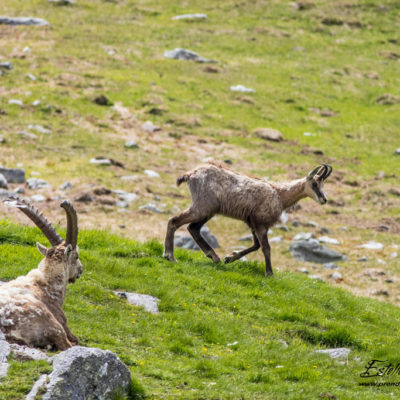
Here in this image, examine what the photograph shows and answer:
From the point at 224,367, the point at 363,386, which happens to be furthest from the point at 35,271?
the point at 363,386

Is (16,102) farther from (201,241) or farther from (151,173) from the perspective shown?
(201,241)

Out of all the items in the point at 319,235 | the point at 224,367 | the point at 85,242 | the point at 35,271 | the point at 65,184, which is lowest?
the point at 319,235

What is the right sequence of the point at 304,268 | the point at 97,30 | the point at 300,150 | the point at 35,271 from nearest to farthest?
1. the point at 35,271
2. the point at 304,268
3. the point at 300,150
4. the point at 97,30

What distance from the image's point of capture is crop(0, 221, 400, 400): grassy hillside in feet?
30.7

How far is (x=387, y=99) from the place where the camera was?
43.9 meters

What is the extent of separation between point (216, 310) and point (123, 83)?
28988 mm

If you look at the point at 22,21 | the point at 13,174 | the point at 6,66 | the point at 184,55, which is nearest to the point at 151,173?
the point at 13,174

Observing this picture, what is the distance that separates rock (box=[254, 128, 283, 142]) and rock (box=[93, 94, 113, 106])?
8.19 m

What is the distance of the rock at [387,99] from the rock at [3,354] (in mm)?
39040

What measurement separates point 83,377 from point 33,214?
94.1 inches

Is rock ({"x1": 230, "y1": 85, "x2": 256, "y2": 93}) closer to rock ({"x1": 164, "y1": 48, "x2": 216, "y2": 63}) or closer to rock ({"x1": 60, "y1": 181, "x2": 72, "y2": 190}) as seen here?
rock ({"x1": 164, "y1": 48, "x2": 216, "y2": 63})

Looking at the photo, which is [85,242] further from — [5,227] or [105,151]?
[105,151]

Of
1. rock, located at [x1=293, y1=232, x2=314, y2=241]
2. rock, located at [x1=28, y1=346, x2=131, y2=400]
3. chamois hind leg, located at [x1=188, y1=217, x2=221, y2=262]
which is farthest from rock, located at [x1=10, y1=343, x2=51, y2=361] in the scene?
rock, located at [x1=293, y1=232, x2=314, y2=241]

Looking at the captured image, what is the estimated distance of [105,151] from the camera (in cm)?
3078
